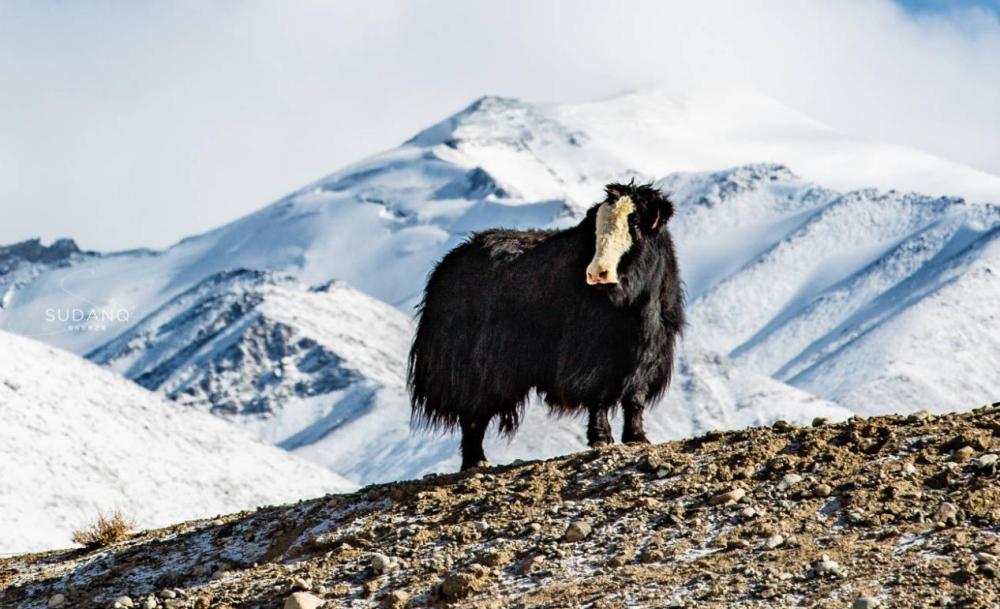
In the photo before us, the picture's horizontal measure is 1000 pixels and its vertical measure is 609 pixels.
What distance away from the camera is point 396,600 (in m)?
9.32

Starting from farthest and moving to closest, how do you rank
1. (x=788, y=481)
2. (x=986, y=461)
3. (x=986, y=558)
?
(x=788, y=481) → (x=986, y=461) → (x=986, y=558)

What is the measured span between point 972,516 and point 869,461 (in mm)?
1369

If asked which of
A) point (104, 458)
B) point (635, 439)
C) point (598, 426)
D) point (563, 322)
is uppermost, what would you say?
point (563, 322)

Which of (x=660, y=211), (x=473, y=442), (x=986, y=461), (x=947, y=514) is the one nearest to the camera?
(x=947, y=514)

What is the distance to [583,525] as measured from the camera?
32.3ft

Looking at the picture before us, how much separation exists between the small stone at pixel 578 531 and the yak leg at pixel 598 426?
3.10 meters

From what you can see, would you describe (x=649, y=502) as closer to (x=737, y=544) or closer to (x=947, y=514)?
(x=737, y=544)

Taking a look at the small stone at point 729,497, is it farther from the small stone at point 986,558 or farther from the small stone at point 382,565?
the small stone at point 382,565

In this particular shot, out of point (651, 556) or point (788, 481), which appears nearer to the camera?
point (651, 556)

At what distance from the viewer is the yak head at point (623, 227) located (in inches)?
489

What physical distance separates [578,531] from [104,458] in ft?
94.6

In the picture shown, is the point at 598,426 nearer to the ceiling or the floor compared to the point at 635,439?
nearer to the ceiling

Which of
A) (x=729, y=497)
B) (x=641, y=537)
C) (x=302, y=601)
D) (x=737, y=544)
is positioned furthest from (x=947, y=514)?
(x=302, y=601)

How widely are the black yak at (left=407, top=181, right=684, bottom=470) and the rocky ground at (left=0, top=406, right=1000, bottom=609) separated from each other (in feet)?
3.97
